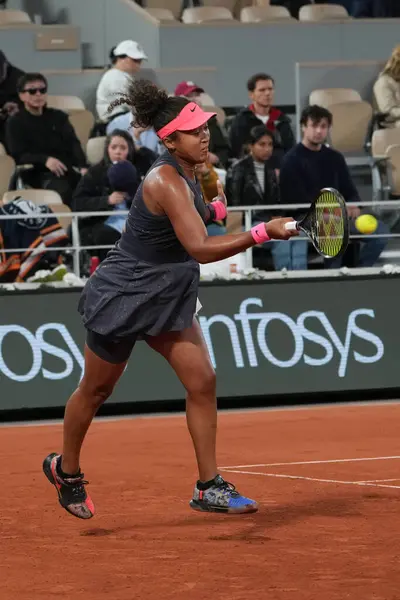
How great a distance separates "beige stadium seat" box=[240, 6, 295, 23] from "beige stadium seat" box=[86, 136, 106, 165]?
12.8 ft

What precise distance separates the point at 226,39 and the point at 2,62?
3550 millimetres

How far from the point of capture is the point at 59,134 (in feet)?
39.2

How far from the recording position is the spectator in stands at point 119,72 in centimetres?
1284

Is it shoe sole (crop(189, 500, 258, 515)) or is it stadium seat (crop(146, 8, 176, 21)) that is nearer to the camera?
shoe sole (crop(189, 500, 258, 515))

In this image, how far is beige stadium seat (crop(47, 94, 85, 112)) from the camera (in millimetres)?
13633

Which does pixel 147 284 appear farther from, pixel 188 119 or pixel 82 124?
pixel 82 124

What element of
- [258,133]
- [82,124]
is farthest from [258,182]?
[82,124]

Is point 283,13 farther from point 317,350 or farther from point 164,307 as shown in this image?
point 164,307

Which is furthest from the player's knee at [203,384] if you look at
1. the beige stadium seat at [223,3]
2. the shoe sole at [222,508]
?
the beige stadium seat at [223,3]

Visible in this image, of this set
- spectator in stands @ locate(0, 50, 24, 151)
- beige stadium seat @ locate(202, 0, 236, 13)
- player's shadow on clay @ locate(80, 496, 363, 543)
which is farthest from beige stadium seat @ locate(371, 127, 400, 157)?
player's shadow on clay @ locate(80, 496, 363, 543)

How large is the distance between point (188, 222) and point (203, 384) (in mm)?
845

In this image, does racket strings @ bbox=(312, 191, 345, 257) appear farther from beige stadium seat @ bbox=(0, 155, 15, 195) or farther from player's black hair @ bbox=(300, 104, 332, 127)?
beige stadium seat @ bbox=(0, 155, 15, 195)

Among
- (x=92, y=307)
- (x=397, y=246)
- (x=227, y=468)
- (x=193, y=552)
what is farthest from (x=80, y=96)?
(x=193, y=552)

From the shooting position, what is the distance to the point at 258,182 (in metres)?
11.6
